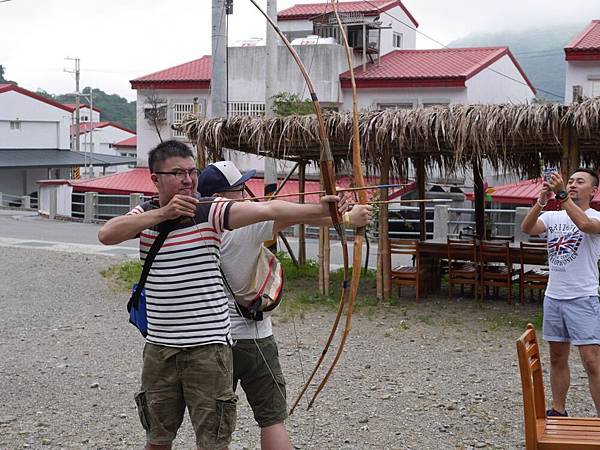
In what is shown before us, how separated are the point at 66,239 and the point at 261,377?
16016 mm

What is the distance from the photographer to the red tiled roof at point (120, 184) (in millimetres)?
28155

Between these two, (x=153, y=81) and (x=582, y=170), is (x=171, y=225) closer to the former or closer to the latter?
(x=582, y=170)

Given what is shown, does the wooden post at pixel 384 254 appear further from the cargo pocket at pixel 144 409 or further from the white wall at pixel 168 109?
the white wall at pixel 168 109

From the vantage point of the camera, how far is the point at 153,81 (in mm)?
29594

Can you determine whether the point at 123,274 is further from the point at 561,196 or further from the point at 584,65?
the point at 584,65

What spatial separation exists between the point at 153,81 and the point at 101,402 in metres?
25.1

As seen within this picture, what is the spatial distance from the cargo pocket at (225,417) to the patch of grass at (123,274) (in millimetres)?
8073

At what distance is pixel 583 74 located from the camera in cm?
2202

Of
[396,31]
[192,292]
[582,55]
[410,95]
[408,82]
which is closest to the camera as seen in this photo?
[192,292]

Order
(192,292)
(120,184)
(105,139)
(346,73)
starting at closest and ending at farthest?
(192,292), (346,73), (120,184), (105,139)

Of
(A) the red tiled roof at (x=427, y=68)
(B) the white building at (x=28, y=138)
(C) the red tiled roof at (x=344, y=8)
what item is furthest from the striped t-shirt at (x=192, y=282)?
(B) the white building at (x=28, y=138)

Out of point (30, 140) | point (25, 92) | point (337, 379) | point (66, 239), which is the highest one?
point (25, 92)

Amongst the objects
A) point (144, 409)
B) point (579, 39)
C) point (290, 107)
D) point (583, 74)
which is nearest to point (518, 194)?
point (583, 74)

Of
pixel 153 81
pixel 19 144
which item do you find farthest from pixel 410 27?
pixel 19 144
